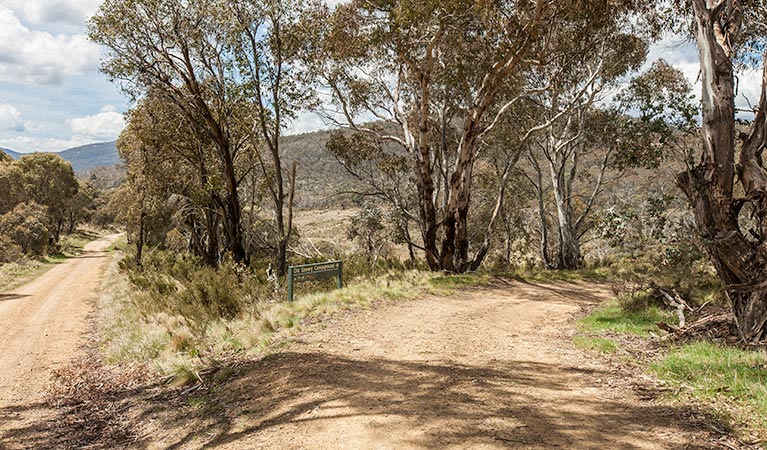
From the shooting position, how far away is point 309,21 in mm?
16219

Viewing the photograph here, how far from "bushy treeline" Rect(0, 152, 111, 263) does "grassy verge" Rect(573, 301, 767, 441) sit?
3435 cm

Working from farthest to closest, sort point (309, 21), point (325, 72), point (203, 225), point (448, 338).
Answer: point (203, 225) < point (325, 72) < point (309, 21) < point (448, 338)

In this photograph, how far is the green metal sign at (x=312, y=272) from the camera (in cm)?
1022

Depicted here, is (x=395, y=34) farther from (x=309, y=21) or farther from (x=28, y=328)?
(x=28, y=328)

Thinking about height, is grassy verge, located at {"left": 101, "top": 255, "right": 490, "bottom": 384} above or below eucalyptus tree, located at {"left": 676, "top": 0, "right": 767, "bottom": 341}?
below

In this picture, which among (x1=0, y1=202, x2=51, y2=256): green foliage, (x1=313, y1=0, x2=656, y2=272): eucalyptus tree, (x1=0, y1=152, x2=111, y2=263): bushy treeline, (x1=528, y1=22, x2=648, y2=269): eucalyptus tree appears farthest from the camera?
(x1=0, y1=152, x2=111, y2=263): bushy treeline

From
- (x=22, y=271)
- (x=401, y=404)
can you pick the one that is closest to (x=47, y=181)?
(x=22, y=271)

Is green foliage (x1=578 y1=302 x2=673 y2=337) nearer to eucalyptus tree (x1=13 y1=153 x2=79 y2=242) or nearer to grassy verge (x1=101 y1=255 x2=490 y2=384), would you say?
grassy verge (x1=101 y1=255 x2=490 y2=384)

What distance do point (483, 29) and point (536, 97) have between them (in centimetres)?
832

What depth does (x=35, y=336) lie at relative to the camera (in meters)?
11.0

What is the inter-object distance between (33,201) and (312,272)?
39.8 m

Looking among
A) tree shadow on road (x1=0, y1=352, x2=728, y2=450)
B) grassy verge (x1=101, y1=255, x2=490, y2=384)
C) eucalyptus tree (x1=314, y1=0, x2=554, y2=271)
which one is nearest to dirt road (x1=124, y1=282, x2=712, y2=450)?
tree shadow on road (x1=0, y1=352, x2=728, y2=450)

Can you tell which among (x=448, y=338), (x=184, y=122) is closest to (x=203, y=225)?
(x=184, y=122)

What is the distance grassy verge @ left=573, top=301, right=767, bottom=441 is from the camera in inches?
160
